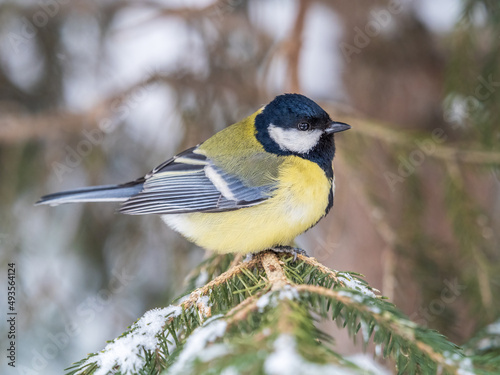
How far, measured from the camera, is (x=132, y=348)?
87 centimetres

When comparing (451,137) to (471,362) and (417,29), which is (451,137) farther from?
(471,362)

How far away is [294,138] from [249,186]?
233 millimetres

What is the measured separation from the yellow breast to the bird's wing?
3 cm

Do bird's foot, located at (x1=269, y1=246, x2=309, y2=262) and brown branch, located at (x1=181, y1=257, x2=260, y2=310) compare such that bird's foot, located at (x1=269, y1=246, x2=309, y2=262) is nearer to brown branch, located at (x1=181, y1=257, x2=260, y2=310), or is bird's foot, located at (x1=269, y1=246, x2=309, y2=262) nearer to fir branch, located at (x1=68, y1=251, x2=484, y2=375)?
brown branch, located at (x1=181, y1=257, x2=260, y2=310)

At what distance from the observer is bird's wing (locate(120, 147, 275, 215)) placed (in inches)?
61.3

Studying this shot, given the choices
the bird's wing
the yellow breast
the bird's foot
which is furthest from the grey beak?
the bird's foot

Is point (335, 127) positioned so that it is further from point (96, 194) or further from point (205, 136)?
point (96, 194)

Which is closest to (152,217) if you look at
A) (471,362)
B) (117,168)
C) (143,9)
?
(117,168)

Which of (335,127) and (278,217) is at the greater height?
(335,127)

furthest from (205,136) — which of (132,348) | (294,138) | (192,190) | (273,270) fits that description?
(132,348)

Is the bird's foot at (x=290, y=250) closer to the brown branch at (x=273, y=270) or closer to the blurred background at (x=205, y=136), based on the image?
the brown branch at (x=273, y=270)

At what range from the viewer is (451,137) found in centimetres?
252

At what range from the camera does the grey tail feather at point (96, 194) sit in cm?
160

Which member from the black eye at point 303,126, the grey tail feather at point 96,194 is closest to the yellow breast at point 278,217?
the black eye at point 303,126
